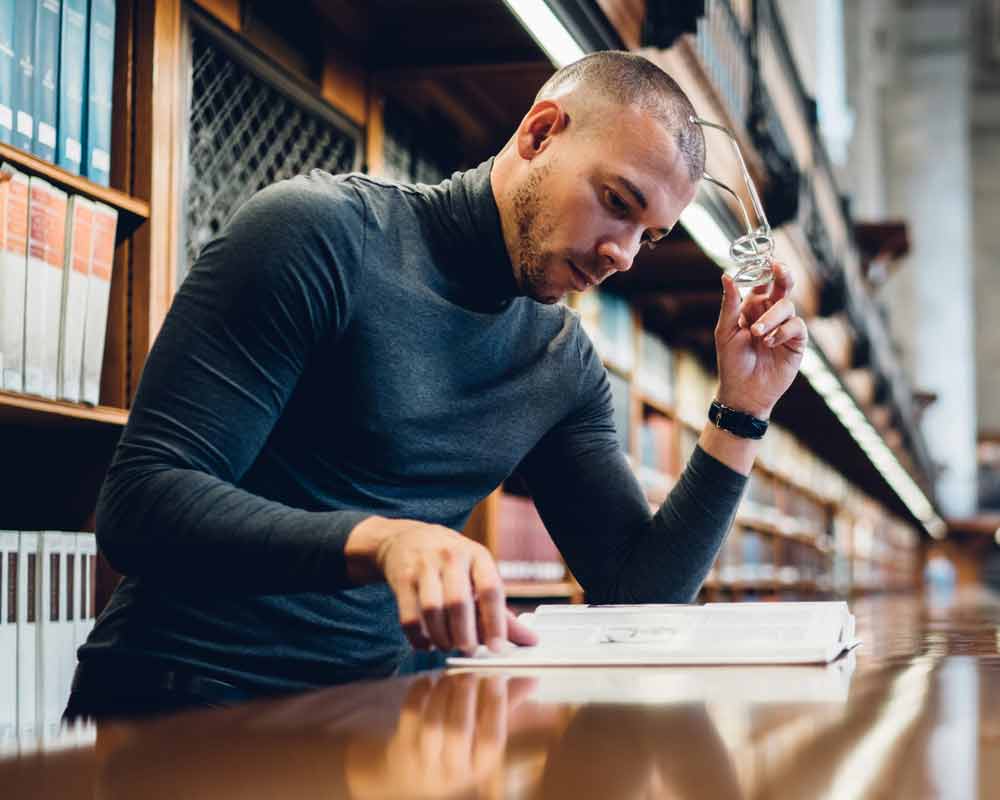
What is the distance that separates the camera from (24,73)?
1.74m

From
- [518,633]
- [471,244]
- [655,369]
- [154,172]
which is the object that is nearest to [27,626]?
[154,172]

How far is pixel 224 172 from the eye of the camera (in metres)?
2.31

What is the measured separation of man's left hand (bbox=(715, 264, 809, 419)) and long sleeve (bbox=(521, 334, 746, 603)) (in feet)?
0.32

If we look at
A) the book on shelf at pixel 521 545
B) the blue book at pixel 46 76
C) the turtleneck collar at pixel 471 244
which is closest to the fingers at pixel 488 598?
the turtleneck collar at pixel 471 244

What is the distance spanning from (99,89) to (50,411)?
52 cm

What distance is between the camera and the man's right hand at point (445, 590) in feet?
2.58

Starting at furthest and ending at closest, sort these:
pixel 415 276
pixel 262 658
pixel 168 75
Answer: pixel 168 75
pixel 415 276
pixel 262 658

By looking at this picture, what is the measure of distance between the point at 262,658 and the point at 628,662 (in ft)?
1.21

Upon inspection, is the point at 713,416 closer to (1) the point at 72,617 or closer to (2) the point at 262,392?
(2) the point at 262,392

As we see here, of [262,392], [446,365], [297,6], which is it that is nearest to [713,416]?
[446,365]

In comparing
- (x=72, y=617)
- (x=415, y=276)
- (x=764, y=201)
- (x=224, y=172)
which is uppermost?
(x=764, y=201)

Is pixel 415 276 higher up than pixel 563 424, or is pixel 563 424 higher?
pixel 415 276

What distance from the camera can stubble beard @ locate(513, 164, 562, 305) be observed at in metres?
1.45

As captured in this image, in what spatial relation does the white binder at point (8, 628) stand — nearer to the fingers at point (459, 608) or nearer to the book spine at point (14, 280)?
the book spine at point (14, 280)
